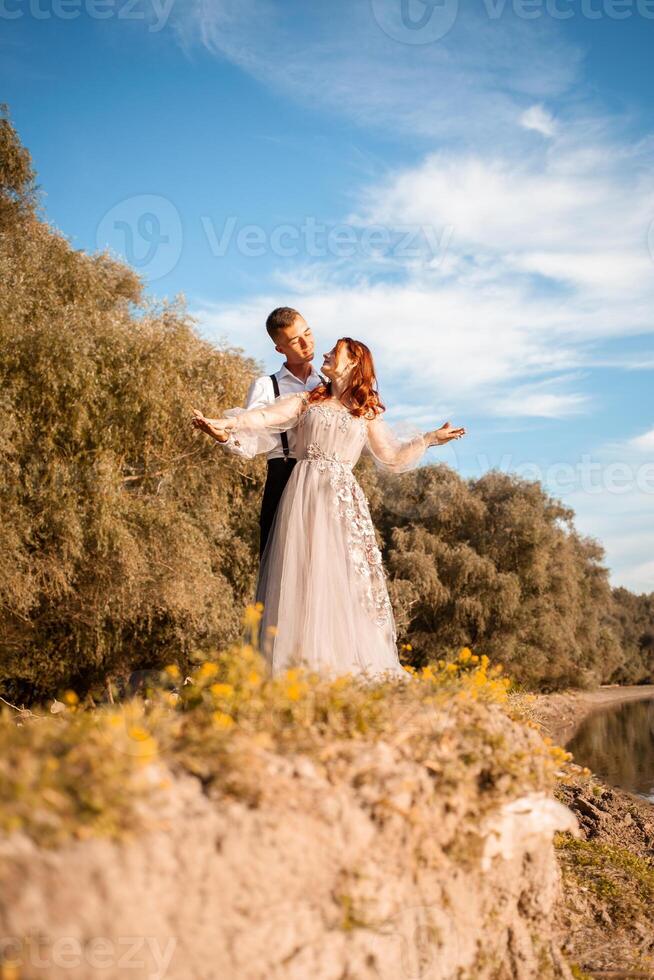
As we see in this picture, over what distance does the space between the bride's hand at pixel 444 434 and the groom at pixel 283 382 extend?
98cm

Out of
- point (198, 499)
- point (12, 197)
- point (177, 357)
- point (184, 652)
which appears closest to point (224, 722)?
point (177, 357)

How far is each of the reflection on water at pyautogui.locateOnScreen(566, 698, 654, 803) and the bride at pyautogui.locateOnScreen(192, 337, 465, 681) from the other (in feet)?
36.1

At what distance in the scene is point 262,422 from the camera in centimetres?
604

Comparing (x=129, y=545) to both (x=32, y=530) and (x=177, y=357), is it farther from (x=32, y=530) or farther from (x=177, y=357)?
(x=177, y=357)

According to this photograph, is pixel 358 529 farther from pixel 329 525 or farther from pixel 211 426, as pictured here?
pixel 211 426

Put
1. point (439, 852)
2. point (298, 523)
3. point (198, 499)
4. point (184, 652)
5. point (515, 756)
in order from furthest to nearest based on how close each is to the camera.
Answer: point (184, 652)
point (198, 499)
point (298, 523)
point (515, 756)
point (439, 852)

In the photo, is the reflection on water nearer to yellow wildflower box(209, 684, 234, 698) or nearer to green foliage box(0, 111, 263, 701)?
green foliage box(0, 111, 263, 701)

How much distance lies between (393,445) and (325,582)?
1.52 meters

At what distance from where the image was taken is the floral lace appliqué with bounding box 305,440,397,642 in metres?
5.88

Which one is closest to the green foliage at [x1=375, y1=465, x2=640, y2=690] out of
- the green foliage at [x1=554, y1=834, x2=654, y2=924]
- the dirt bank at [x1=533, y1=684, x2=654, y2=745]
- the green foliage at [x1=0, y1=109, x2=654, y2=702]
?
the dirt bank at [x1=533, y1=684, x2=654, y2=745]

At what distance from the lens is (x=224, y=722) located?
10.5 feet

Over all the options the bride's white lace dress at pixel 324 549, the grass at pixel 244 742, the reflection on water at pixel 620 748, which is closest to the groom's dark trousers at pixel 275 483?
the bride's white lace dress at pixel 324 549

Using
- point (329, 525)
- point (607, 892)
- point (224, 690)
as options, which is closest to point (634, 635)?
point (607, 892)

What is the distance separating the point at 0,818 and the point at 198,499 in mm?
13146
